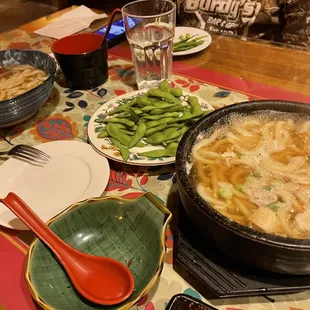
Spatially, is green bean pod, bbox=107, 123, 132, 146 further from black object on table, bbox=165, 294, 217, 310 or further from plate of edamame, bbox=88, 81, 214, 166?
black object on table, bbox=165, 294, 217, 310

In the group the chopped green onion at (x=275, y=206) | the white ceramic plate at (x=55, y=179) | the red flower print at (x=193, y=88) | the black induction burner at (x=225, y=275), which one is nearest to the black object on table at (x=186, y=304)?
the black induction burner at (x=225, y=275)

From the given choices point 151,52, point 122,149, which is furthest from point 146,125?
point 151,52

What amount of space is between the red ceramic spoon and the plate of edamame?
14.9 inches

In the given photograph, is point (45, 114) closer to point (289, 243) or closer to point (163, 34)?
point (163, 34)

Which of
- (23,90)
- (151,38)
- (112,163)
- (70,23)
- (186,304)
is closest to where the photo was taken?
(186,304)

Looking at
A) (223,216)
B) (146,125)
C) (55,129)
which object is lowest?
(55,129)

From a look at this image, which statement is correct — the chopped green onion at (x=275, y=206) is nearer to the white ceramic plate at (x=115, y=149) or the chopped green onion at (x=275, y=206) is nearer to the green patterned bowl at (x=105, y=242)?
the green patterned bowl at (x=105, y=242)

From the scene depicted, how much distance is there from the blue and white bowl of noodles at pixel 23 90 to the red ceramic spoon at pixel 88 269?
537 millimetres

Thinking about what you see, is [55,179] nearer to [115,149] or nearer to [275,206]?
[115,149]

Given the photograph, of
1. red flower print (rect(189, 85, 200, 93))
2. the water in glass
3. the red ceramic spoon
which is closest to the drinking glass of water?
the water in glass

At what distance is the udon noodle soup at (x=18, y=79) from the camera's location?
1.53 meters

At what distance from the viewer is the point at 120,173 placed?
1257 millimetres

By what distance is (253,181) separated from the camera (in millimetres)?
950

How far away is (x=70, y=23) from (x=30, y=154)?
56.2 inches
